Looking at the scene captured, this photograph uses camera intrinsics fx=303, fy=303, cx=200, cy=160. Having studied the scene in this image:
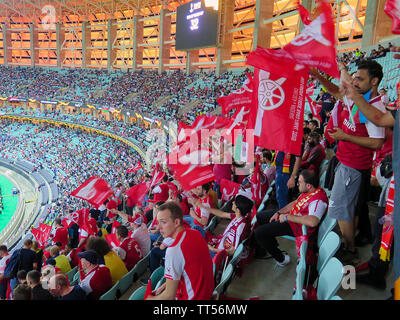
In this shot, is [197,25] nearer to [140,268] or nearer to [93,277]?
[140,268]

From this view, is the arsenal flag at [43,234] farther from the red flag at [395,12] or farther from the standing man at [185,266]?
the red flag at [395,12]

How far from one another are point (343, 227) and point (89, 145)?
96.5 feet

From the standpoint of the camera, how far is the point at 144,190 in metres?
7.23

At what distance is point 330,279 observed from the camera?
7.18 ft

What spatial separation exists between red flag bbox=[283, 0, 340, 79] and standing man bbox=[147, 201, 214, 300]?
1561mm

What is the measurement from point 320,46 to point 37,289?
3427 millimetres

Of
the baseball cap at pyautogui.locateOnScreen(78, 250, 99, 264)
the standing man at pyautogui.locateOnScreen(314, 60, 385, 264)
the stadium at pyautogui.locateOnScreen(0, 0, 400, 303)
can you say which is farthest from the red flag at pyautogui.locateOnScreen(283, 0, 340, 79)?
the baseball cap at pyautogui.locateOnScreen(78, 250, 99, 264)

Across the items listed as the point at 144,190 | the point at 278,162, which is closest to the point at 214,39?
the point at 144,190

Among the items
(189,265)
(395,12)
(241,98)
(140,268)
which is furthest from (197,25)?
(189,265)

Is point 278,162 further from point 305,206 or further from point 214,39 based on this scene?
point 214,39

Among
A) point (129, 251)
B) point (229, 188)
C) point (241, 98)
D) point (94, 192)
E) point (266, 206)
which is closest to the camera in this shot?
point (129, 251)

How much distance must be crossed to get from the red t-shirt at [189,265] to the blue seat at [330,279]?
845 mm

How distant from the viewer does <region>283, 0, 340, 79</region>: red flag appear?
2.23 m

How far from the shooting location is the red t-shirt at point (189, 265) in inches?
87.1
